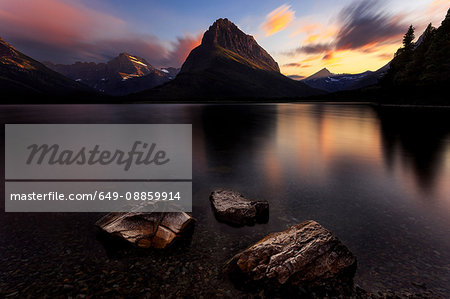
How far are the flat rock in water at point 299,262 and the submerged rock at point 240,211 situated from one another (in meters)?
2.28

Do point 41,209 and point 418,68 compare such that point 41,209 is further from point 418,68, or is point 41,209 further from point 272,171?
point 418,68

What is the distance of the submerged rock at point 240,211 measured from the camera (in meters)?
8.84

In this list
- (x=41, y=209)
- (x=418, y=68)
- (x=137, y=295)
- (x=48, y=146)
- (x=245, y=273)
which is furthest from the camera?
(x=418, y=68)

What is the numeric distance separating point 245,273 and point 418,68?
371ft

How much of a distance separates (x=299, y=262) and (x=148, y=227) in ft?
16.5

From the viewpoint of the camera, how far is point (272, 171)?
16078 mm

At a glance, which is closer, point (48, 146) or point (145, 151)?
point (145, 151)

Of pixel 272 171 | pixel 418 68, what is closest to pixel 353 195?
pixel 272 171
